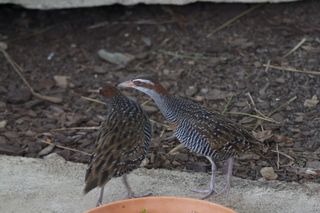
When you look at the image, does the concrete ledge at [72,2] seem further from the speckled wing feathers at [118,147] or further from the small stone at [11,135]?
the speckled wing feathers at [118,147]

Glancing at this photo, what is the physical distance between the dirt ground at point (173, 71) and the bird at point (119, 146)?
724 mm

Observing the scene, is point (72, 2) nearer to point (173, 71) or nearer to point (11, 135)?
point (173, 71)

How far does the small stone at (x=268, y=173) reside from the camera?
5.19 m

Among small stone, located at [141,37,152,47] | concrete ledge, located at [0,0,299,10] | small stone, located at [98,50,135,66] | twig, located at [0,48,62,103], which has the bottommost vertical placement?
twig, located at [0,48,62,103]

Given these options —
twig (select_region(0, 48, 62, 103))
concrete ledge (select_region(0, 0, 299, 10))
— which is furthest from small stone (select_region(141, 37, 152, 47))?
twig (select_region(0, 48, 62, 103))

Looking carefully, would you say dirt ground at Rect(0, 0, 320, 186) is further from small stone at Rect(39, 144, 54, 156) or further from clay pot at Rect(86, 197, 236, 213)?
clay pot at Rect(86, 197, 236, 213)

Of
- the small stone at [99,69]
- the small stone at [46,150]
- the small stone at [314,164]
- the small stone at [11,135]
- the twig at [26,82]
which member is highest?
the small stone at [314,164]

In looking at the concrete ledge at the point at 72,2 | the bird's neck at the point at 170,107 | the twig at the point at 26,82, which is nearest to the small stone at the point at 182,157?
the bird's neck at the point at 170,107

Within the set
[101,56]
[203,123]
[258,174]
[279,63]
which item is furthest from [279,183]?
[101,56]

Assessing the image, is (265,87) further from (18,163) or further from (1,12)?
(1,12)

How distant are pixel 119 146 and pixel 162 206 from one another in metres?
0.75

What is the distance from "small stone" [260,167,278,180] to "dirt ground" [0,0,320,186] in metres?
0.06

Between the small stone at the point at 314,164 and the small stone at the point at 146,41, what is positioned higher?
the small stone at the point at 146,41

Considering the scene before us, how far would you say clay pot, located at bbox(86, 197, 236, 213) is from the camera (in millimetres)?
4004
